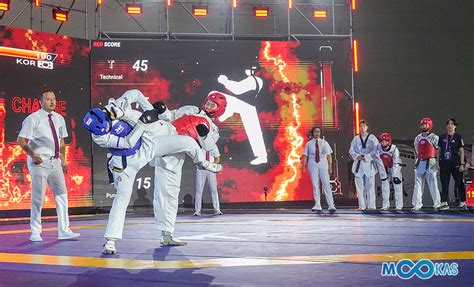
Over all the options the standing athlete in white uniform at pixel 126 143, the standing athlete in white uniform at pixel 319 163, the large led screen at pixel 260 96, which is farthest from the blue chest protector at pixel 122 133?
the large led screen at pixel 260 96

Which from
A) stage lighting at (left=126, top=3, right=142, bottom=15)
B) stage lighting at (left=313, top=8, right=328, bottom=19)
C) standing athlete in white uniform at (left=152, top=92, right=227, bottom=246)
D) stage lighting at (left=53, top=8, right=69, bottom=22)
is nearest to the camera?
standing athlete in white uniform at (left=152, top=92, right=227, bottom=246)

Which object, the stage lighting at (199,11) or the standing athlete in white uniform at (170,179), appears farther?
the stage lighting at (199,11)

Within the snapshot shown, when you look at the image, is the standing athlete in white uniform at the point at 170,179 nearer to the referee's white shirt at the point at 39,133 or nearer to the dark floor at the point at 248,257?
the dark floor at the point at 248,257

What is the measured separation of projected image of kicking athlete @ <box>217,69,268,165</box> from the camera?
14.6m

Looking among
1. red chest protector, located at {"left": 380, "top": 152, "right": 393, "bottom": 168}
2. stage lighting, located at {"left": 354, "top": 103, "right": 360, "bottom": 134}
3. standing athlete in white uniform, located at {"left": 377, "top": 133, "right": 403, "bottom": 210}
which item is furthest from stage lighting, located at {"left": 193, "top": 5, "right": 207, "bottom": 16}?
red chest protector, located at {"left": 380, "top": 152, "right": 393, "bottom": 168}

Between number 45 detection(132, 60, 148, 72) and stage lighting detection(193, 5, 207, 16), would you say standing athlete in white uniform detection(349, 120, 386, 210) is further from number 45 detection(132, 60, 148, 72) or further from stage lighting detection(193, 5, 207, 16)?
number 45 detection(132, 60, 148, 72)

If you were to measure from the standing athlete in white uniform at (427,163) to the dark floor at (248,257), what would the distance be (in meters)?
3.77

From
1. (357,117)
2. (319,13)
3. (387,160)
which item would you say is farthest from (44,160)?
(319,13)

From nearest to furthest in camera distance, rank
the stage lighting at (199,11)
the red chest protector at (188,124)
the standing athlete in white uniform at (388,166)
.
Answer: the red chest protector at (188,124) < the standing athlete in white uniform at (388,166) < the stage lighting at (199,11)

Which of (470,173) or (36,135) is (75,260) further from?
(470,173)

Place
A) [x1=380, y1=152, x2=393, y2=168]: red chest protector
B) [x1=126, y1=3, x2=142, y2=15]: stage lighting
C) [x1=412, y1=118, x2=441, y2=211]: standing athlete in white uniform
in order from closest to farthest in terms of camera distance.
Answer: [x1=412, y1=118, x2=441, y2=211]: standing athlete in white uniform → [x1=380, y1=152, x2=393, y2=168]: red chest protector → [x1=126, y1=3, x2=142, y2=15]: stage lighting

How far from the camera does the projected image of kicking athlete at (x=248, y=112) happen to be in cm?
1456

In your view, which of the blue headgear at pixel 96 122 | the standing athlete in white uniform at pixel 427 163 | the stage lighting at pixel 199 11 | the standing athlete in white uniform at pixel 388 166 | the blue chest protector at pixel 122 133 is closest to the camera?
the blue headgear at pixel 96 122

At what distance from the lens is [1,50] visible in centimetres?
1273
